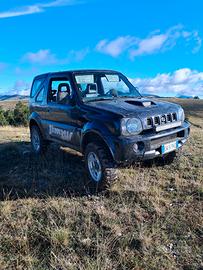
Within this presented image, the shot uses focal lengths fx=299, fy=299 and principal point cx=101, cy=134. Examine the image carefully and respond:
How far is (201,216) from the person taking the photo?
403 centimetres

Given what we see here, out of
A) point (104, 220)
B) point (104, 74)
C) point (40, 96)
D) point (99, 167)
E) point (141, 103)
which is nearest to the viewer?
point (104, 220)

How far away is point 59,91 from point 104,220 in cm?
328

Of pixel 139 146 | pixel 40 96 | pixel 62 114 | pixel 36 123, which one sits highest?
pixel 40 96

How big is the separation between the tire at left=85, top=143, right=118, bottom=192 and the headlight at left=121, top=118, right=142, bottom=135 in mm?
516

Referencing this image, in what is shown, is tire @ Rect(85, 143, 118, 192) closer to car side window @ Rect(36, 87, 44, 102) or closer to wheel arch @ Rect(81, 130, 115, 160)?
wheel arch @ Rect(81, 130, 115, 160)

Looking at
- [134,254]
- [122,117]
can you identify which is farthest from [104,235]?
[122,117]

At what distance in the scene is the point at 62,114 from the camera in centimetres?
615

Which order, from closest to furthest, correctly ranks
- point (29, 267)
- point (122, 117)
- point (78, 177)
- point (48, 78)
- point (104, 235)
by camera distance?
1. point (29, 267)
2. point (104, 235)
3. point (122, 117)
4. point (78, 177)
5. point (48, 78)

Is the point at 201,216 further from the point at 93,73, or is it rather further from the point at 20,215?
the point at 93,73

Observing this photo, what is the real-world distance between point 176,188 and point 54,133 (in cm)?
295

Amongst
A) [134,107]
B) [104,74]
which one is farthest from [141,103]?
[104,74]

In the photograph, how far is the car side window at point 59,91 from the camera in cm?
601

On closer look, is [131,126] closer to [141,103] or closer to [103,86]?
[141,103]

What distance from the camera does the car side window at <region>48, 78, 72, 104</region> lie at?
19.7 ft
